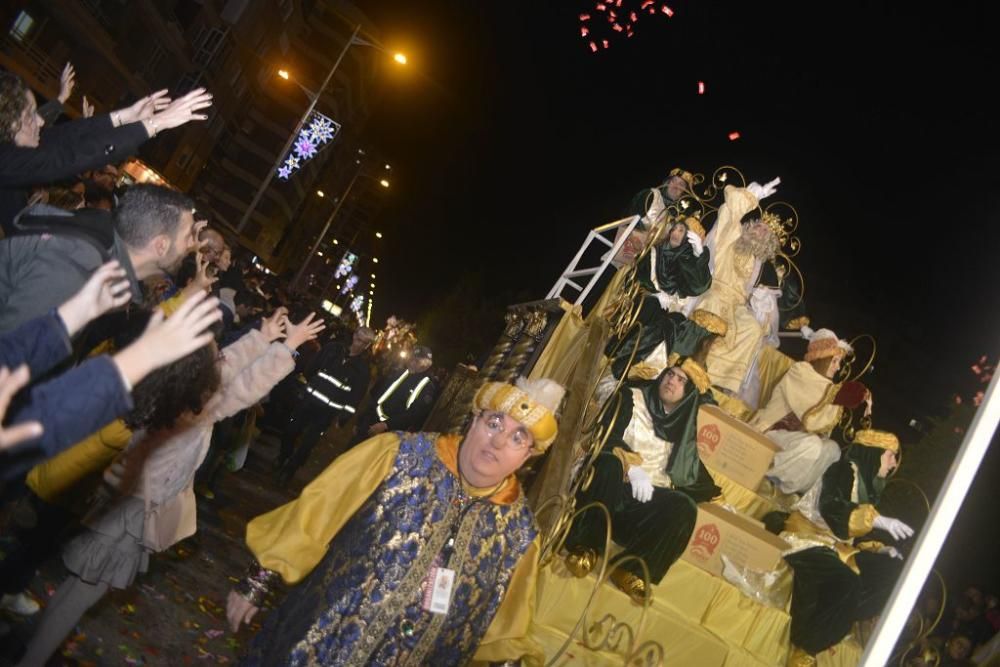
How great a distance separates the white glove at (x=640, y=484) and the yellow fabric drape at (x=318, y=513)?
11.8 ft

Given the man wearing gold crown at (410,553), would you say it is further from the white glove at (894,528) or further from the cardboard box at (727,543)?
the white glove at (894,528)

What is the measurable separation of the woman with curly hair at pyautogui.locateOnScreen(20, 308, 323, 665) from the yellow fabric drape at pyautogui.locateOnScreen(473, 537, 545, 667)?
1.79 metres

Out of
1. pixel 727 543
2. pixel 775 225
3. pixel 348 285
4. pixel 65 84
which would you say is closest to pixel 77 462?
pixel 65 84

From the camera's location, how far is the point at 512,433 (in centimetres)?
340

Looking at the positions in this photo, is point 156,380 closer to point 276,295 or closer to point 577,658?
point 577,658

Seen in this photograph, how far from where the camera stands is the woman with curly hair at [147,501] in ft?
10.8

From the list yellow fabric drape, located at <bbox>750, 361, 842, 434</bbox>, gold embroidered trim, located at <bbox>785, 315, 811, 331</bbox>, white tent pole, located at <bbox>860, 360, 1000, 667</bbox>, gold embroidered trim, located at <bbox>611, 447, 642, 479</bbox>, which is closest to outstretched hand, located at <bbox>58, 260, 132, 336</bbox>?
white tent pole, located at <bbox>860, 360, 1000, 667</bbox>

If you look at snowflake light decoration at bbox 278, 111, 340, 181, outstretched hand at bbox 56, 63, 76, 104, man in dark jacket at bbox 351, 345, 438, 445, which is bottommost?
man in dark jacket at bbox 351, 345, 438, 445

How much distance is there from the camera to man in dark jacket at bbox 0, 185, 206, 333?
2.68 meters

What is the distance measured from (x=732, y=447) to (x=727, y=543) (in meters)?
1.34

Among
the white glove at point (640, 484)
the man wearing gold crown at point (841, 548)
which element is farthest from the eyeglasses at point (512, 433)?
the man wearing gold crown at point (841, 548)

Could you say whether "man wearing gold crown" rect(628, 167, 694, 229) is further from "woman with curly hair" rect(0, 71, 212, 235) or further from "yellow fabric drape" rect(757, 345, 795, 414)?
"woman with curly hair" rect(0, 71, 212, 235)

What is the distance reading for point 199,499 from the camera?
7.33 m

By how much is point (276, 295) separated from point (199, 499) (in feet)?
20.9
